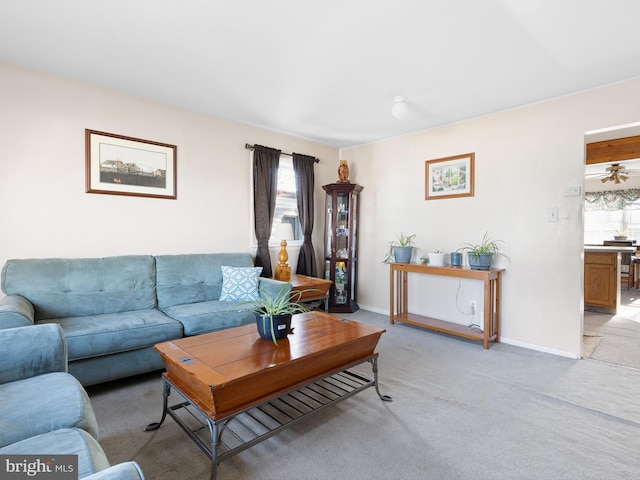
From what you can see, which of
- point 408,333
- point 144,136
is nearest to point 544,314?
point 408,333

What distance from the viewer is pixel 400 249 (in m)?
4.00

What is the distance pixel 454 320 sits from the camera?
383 centimetres

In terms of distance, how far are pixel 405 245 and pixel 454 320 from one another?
1045 millimetres

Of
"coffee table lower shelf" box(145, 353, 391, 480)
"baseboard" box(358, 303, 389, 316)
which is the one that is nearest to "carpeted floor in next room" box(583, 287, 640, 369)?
"baseboard" box(358, 303, 389, 316)

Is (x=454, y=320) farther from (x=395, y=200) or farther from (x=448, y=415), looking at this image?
(x=448, y=415)

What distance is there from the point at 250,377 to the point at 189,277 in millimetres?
1896

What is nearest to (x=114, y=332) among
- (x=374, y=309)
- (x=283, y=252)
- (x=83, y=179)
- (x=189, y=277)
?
(x=189, y=277)

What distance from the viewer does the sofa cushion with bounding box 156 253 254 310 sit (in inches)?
118

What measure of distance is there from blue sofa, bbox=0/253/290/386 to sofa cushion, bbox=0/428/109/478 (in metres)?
1.19

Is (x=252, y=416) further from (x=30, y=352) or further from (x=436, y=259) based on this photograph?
(x=436, y=259)

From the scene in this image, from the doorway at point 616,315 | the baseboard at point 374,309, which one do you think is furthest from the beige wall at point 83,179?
the doorway at point 616,315

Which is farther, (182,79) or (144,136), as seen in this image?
(144,136)

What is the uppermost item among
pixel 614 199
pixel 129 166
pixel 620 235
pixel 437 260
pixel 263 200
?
pixel 614 199

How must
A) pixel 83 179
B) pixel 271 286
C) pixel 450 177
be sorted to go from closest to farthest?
1. pixel 83 179
2. pixel 271 286
3. pixel 450 177
